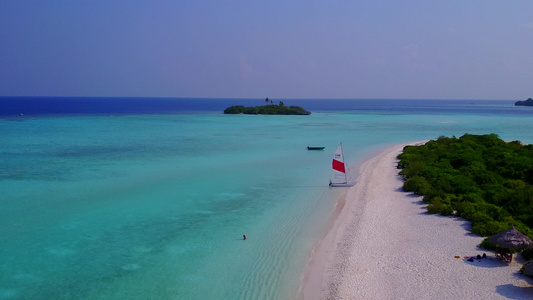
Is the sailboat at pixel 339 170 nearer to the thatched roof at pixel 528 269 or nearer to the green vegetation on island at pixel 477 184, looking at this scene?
the green vegetation on island at pixel 477 184

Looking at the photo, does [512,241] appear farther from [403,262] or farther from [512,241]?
[403,262]

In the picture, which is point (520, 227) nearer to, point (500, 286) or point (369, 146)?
point (500, 286)

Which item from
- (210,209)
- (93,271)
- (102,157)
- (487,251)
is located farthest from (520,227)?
(102,157)

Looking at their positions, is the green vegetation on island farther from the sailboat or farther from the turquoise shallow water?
the turquoise shallow water

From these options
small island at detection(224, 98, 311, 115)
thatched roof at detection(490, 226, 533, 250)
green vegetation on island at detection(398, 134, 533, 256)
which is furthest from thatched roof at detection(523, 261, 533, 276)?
small island at detection(224, 98, 311, 115)

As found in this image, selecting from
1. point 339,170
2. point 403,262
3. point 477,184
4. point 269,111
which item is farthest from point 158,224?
point 269,111

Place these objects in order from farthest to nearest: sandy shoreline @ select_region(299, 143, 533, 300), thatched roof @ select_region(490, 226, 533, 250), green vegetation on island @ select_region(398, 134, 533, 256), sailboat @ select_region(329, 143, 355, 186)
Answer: sailboat @ select_region(329, 143, 355, 186) < green vegetation on island @ select_region(398, 134, 533, 256) < thatched roof @ select_region(490, 226, 533, 250) < sandy shoreline @ select_region(299, 143, 533, 300)
